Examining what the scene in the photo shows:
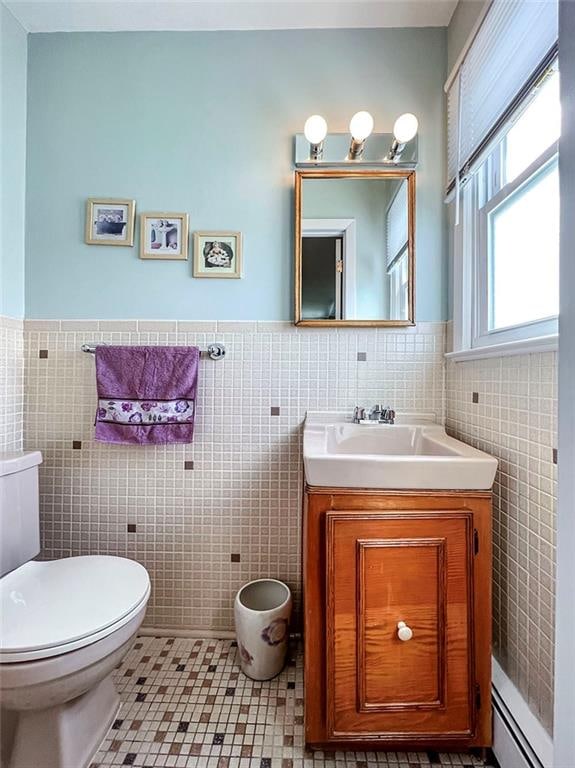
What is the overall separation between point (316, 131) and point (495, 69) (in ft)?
1.87

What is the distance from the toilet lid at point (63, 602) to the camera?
2.78ft

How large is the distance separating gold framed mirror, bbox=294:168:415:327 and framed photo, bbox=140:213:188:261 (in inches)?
18.0

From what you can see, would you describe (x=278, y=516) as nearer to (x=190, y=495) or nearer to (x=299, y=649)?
(x=190, y=495)

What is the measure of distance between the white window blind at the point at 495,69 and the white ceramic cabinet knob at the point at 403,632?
4.58 ft

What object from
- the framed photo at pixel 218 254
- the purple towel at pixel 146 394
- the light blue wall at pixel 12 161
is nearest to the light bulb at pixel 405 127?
the framed photo at pixel 218 254

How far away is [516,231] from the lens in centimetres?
111

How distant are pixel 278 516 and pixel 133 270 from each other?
1.15m

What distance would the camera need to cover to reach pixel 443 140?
144 centimetres

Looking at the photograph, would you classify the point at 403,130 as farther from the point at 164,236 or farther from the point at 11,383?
the point at 11,383

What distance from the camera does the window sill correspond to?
0.83 metres

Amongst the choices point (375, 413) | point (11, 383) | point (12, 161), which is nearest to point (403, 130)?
point (375, 413)

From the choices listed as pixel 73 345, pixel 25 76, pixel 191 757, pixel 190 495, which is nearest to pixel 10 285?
pixel 73 345

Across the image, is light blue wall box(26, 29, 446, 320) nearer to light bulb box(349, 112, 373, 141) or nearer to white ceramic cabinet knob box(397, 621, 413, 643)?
light bulb box(349, 112, 373, 141)

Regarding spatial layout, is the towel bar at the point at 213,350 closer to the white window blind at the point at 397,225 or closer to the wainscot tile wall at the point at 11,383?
the wainscot tile wall at the point at 11,383
